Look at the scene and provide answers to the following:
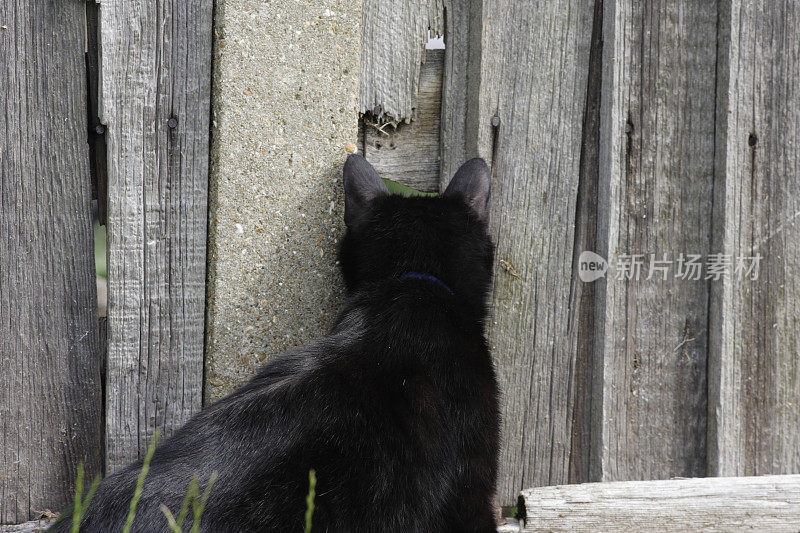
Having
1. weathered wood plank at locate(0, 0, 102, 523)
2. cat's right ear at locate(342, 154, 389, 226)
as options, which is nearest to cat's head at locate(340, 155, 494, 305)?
cat's right ear at locate(342, 154, 389, 226)

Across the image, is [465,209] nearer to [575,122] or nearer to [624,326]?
[575,122]

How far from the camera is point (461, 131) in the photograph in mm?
2422

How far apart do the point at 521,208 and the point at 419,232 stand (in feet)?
1.64

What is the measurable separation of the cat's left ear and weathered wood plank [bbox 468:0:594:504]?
0.53 feet

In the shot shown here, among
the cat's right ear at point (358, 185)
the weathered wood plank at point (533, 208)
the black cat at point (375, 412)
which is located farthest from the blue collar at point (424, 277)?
the weathered wood plank at point (533, 208)

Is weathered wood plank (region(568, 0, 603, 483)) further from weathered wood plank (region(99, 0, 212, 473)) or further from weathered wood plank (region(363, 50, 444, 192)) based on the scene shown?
weathered wood plank (region(99, 0, 212, 473))

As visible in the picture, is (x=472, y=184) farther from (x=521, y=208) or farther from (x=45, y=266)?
(x=45, y=266)

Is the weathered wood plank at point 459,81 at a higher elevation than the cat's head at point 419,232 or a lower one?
higher

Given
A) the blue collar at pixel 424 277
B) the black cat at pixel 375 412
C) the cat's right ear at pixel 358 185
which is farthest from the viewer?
the cat's right ear at pixel 358 185

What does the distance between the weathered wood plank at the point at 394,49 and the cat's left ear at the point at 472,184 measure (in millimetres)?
354

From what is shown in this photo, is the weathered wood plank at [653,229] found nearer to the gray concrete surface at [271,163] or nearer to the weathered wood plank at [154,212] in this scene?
the gray concrete surface at [271,163]

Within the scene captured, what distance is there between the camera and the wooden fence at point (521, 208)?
2.18 metres

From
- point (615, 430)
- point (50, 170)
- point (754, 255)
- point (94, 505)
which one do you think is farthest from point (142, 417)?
point (754, 255)

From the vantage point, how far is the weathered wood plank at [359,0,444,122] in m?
2.33
